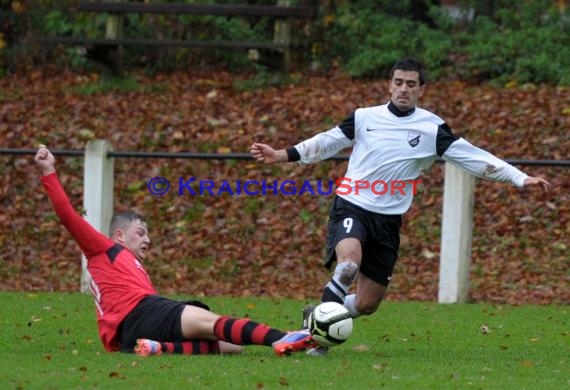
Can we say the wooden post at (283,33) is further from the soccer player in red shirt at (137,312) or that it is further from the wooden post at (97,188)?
the soccer player in red shirt at (137,312)

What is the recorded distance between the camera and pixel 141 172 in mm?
18047

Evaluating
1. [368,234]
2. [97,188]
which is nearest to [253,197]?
[97,188]

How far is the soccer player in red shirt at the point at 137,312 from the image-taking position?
27.2 feet

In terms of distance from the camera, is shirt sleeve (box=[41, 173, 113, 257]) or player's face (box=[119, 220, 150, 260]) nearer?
shirt sleeve (box=[41, 173, 113, 257])

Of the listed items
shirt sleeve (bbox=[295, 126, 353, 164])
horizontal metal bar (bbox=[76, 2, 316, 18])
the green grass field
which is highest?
A: horizontal metal bar (bbox=[76, 2, 316, 18])

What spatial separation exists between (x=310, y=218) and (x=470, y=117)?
10.5ft

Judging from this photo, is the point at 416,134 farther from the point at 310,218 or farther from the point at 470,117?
the point at 470,117

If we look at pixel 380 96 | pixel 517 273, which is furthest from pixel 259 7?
pixel 517 273

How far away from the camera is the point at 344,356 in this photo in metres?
8.82

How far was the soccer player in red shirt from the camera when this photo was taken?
8281 mm

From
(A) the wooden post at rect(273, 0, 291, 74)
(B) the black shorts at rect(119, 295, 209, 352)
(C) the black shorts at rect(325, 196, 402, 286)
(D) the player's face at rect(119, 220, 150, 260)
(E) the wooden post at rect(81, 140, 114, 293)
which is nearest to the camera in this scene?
(B) the black shorts at rect(119, 295, 209, 352)

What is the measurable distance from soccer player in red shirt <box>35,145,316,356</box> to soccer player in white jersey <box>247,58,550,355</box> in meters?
1.07

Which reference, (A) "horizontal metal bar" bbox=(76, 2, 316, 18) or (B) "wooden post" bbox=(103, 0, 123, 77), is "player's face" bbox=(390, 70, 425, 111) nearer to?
(A) "horizontal metal bar" bbox=(76, 2, 316, 18)

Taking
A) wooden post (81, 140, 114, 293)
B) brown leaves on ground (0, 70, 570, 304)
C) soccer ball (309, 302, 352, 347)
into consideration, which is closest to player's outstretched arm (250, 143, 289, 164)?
soccer ball (309, 302, 352, 347)
